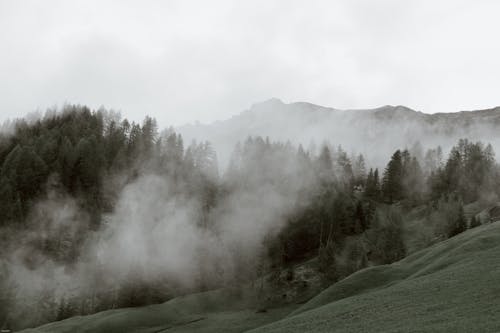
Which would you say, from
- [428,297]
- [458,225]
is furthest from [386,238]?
[428,297]

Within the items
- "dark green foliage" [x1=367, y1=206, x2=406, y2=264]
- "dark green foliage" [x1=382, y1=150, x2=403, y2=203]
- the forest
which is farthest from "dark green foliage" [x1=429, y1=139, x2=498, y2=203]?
"dark green foliage" [x1=367, y1=206, x2=406, y2=264]

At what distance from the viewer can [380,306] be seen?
44031mm

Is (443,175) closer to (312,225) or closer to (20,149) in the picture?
(312,225)

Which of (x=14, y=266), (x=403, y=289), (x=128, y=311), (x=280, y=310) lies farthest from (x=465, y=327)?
(x=14, y=266)

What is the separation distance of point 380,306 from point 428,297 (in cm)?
479

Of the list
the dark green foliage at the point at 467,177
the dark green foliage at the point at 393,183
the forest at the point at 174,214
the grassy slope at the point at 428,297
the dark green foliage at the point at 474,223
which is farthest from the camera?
the dark green foliage at the point at 393,183

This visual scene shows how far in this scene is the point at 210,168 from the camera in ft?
497

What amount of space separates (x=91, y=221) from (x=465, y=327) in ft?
355

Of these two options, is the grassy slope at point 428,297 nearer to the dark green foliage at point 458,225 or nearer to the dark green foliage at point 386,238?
the dark green foliage at point 458,225

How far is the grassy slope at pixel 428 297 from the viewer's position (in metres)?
33.8

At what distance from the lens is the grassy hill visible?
35.6m

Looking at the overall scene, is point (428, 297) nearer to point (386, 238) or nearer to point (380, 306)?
point (380, 306)

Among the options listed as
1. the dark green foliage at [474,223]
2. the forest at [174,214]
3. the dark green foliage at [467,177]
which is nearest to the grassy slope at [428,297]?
the dark green foliage at [474,223]

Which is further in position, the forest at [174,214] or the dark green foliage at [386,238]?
the forest at [174,214]
